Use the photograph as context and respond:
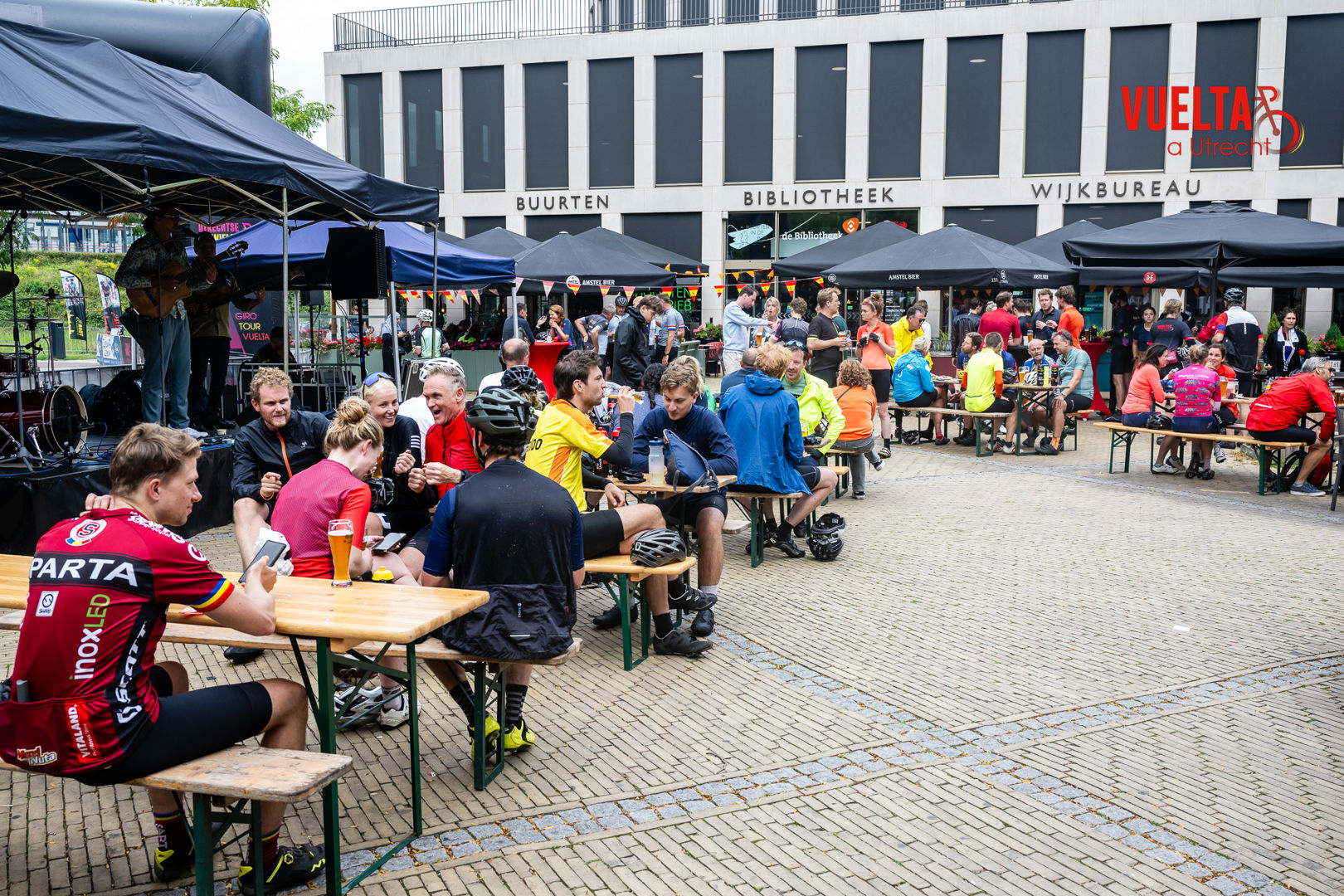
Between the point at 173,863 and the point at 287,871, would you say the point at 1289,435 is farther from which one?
the point at 173,863

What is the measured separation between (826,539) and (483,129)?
25.2 metres

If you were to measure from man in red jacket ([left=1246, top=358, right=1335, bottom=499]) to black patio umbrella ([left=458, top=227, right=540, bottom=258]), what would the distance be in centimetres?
1163

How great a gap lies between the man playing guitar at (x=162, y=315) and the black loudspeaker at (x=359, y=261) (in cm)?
211

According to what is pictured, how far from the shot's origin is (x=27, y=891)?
3543mm

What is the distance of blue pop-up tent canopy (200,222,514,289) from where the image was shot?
42.8ft

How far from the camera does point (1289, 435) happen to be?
435 inches

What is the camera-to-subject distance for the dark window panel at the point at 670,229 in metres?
29.5

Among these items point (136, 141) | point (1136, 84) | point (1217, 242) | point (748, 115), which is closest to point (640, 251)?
point (1217, 242)

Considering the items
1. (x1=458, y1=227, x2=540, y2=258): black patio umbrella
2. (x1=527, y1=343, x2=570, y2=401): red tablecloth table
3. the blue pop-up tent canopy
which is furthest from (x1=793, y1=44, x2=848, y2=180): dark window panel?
the blue pop-up tent canopy

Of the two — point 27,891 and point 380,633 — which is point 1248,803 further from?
point 27,891

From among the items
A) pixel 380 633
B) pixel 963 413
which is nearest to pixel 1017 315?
pixel 963 413

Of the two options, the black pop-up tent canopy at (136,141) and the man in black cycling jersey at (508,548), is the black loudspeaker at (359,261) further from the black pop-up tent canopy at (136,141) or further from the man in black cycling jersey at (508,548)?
the man in black cycling jersey at (508,548)

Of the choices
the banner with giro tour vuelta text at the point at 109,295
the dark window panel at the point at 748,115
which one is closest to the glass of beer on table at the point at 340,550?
the banner with giro tour vuelta text at the point at 109,295

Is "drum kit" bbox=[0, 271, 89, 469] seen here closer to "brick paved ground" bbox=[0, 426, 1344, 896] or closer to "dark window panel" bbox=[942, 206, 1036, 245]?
"brick paved ground" bbox=[0, 426, 1344, 896]
